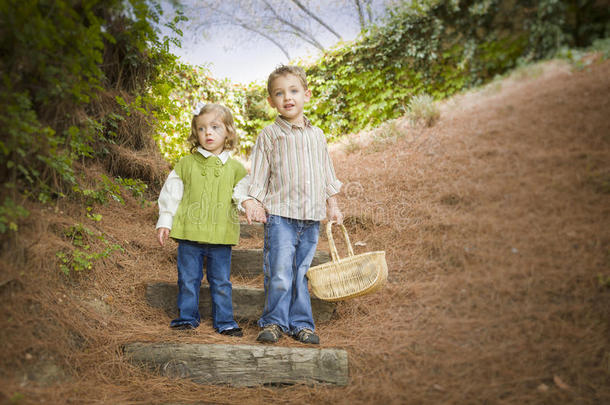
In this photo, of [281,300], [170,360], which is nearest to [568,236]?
[281,300]

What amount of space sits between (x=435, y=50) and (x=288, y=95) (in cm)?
236

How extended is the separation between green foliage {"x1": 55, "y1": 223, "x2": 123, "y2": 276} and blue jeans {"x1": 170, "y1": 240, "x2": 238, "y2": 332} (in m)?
0.51

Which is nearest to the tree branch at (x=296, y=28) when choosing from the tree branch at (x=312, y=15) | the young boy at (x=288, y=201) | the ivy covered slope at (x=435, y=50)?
the tree branch at (x=312, y=15)

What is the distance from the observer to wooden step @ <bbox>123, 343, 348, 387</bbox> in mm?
1879

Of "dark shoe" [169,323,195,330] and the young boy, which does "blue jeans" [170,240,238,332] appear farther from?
the young boy

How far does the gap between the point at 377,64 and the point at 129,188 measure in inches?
138

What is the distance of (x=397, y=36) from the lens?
434 cm

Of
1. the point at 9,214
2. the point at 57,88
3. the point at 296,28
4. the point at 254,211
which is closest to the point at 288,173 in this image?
the point at 254,211

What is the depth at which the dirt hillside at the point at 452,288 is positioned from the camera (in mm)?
1748

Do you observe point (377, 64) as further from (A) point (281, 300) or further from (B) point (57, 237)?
(B) point (57, 237)

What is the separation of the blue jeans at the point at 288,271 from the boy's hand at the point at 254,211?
2.5 inches

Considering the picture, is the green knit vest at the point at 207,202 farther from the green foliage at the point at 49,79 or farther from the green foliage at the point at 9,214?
the green foliage at the point at 9,214

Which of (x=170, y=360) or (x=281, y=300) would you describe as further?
(x=281, y=300)

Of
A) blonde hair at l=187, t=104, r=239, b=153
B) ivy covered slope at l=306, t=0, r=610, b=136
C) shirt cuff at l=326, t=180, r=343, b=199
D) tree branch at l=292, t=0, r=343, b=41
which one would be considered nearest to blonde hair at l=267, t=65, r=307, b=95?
blonde hair at l=187, t=104, r=239, b=153
